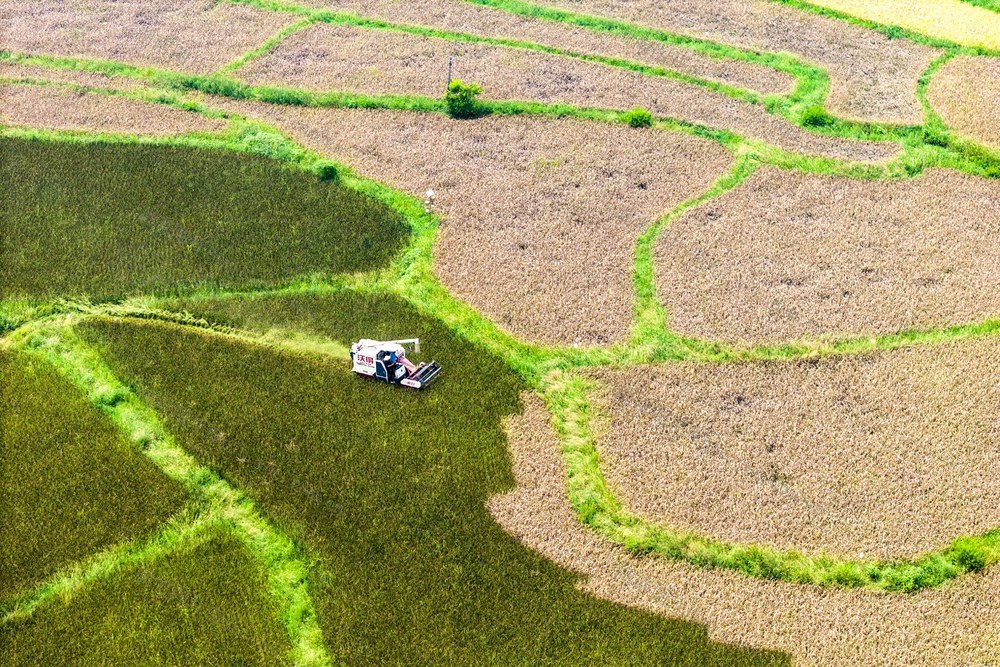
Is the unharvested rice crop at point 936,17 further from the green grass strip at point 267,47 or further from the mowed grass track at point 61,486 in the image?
the mowed grass track at point 61,486

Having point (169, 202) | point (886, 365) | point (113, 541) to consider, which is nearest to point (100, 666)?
point (113, 541)

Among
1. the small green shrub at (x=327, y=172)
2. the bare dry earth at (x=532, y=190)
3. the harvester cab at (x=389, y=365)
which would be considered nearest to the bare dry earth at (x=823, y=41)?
the bare dry earth at (x=532, y=190)

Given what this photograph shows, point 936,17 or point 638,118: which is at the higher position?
point 936,17

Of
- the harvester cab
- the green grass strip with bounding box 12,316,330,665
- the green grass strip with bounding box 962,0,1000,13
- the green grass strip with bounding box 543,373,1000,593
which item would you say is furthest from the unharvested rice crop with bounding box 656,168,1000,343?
the green grass strip with bounding box 962,0,1000,13

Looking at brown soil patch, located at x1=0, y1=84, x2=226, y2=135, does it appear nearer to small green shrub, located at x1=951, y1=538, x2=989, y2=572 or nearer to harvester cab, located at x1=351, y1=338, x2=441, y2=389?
harvester cab, located at x1=351, y1=338, x2=441, y2=389

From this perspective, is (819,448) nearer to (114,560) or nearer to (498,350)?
(498,350)

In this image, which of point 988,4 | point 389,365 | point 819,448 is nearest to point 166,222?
point 389,365
